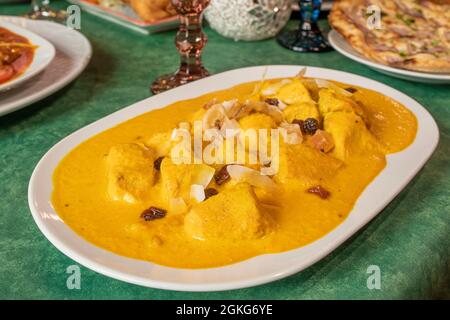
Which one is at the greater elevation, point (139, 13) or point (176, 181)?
point (176, 181)

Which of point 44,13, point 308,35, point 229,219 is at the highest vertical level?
point 229,219

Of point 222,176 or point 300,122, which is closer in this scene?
Answer: point 222,176

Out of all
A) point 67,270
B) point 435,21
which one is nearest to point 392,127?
point 435,21

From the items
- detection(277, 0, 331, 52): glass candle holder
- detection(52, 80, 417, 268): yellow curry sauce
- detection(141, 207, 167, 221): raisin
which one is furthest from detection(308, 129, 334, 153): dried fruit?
detection(277, 0, 331, 52): glass candle holder

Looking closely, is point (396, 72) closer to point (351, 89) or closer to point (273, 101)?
point (351, 89)

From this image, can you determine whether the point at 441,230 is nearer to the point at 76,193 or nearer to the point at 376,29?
the point at 76,193

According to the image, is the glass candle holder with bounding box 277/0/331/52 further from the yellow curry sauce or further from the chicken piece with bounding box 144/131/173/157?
the chicken piece with bounding box 144/131/173/157

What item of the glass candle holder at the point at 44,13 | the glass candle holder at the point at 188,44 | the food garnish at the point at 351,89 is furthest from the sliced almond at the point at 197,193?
the glass candle holder at the point at 44,13

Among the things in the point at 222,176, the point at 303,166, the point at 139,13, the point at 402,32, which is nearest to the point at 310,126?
the point at 303,166
